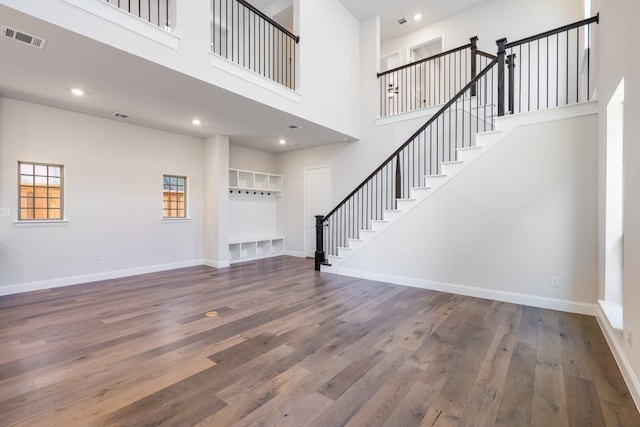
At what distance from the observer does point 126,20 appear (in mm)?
3111

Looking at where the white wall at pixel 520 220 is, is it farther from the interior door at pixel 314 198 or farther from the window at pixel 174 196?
the window at pixel 174 196

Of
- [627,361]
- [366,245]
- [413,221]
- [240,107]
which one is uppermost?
[240,107]

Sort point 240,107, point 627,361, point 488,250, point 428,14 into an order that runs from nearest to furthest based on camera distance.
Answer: point 627,361 < point 488,250 < point 240,107 < point 428,14

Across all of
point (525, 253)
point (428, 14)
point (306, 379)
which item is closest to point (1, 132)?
point (306, 379)

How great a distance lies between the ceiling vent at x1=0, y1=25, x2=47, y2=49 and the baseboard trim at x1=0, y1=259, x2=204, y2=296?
357 cm

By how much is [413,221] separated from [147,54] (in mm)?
4222

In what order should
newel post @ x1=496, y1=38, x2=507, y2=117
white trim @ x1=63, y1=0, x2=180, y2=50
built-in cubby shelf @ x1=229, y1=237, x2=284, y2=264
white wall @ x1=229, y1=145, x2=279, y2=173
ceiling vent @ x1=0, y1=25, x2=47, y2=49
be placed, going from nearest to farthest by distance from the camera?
ceiling vent @ x1=0, y1=25, x2=47, y2=49 < white trim @ x1=63, y1=0, x2=180, y2=50 < newel post @ x1=496, y1=38, x2=507, y2=117 < built-in cubby shelf @ x1=229, y1=237, x2=284, y2=264 < white wall @ x1=229, y1=145, x2=279, y2=173

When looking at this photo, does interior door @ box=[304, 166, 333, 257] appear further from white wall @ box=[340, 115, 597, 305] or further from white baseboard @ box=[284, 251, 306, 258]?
white wall @ box=[340, 115, 597, 305]

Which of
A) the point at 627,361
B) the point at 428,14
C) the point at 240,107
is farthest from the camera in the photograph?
the point at 428,14

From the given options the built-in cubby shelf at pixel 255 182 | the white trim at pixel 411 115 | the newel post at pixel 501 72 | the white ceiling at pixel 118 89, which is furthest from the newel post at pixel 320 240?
the newel post at pixel 501 72

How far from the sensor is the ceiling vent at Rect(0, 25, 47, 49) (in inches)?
107

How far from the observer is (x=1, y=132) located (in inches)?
169

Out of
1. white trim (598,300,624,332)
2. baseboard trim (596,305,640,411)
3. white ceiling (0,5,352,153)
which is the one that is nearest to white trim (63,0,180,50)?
white ceiling (0,5,352,153)

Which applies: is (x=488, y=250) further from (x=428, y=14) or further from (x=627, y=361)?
(x=428, y=14)
